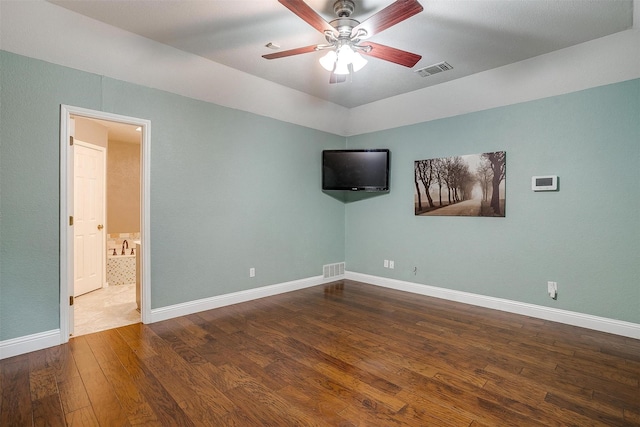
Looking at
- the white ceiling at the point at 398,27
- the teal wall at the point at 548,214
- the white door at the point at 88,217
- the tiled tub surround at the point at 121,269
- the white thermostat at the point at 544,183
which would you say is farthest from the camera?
the tiled tub surround at the point at 121,269

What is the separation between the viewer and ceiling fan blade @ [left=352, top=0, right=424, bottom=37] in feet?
6.46

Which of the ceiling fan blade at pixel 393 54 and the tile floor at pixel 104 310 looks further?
the tile floor at pixel 104 310

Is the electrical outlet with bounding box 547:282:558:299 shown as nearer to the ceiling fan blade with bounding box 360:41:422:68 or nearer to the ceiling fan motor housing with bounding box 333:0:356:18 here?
the ceiling fan blade with bounding box 360:41:422:68

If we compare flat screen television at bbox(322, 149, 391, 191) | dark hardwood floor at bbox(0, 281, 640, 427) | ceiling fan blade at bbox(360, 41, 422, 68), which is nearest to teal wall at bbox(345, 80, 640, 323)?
flat screen television at bbox(322, 149, 391, 191)

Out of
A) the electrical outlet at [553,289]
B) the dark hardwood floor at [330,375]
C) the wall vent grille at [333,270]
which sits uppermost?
the electrical outlet at [553,289]

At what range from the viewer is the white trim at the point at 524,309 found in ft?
10.5

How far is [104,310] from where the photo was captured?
3904 mm

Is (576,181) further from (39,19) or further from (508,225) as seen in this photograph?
(39,19)

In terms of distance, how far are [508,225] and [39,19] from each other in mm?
5279

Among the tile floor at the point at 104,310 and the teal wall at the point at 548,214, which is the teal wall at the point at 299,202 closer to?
the teal wall at the point at 548,214

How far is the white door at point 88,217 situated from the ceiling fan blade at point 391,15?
4.38m

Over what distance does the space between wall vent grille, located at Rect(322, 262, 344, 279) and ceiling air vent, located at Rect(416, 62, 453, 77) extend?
11.0ft

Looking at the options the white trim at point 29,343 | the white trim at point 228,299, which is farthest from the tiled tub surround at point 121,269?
the white trim at point 29,343

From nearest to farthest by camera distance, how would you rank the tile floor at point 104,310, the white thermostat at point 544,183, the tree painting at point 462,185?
the tile floor at point 104,310 → the white thermostat at point 544,183 → the tree painting at point 462,185
